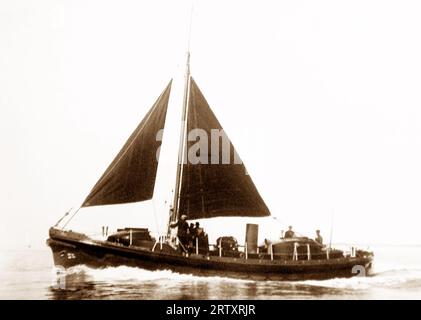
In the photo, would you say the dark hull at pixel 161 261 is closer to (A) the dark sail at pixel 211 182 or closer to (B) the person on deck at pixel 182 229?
(B) the person on deck at pixel 182 229

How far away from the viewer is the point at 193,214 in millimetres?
19516

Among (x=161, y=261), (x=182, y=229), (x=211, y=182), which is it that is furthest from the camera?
(x=211, y=182)

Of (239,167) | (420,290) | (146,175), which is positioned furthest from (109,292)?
(420,290)

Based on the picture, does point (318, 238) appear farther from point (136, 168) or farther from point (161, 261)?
point (136, 168)

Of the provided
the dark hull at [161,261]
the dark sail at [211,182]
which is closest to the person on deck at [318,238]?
the dark hull at [161,261]

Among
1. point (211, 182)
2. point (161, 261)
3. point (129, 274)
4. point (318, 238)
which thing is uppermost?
point (211, 182)

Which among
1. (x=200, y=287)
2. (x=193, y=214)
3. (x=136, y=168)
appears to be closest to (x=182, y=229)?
(x=193, y=214)

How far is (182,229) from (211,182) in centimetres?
246

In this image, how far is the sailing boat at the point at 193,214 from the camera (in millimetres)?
17703

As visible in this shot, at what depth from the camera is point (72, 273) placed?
17688 mm

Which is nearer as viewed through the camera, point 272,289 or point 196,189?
point 272,289

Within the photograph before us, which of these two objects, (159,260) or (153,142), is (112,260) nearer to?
(159,260)
